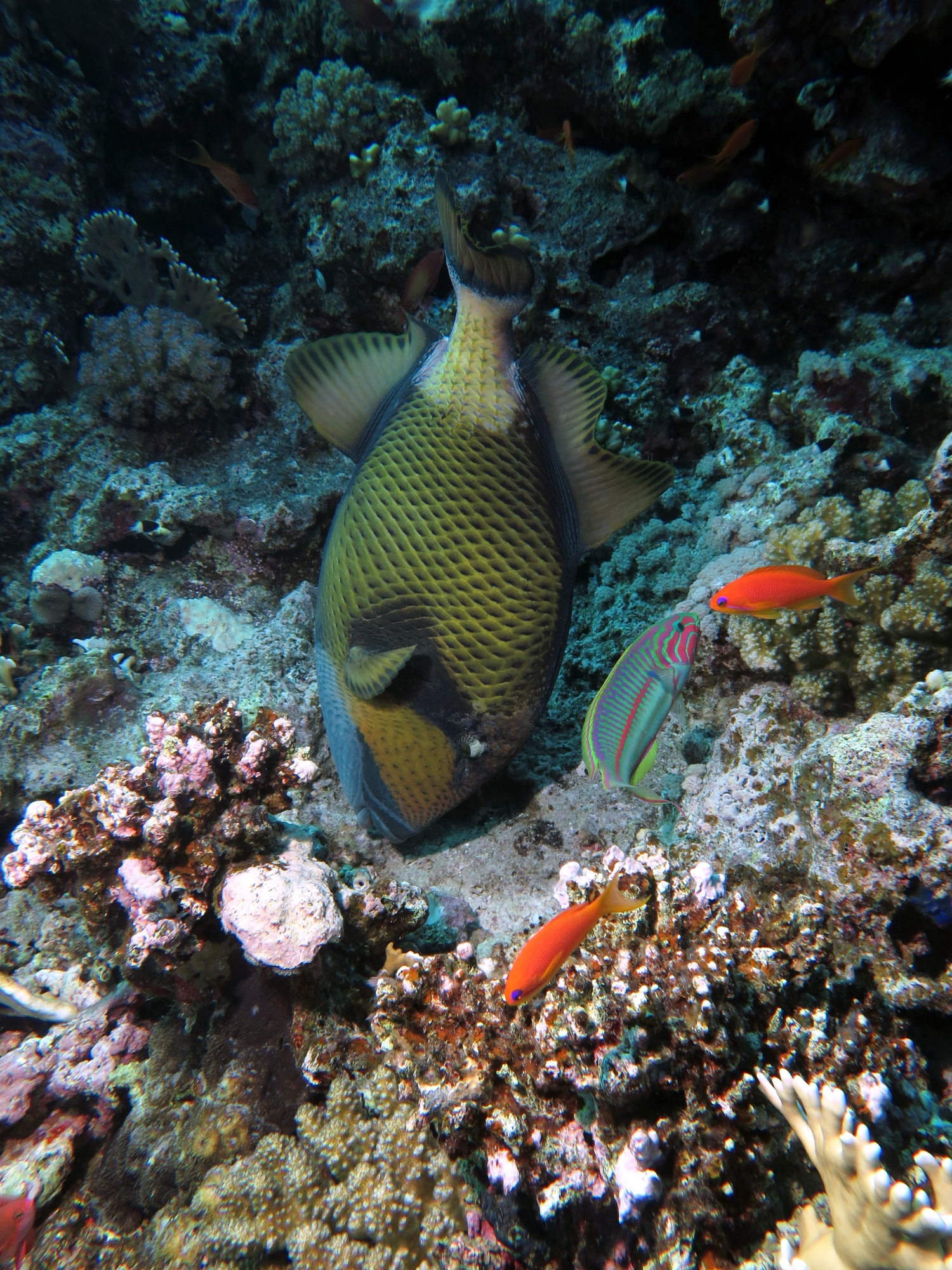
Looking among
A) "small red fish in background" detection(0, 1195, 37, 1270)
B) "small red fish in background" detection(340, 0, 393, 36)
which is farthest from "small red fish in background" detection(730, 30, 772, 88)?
"small red fish in background" detection(0, 1195, 37, 1270)

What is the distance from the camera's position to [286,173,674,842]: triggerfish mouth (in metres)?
2.08

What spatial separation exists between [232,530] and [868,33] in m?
4.36

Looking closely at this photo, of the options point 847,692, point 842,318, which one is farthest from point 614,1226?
point 842,318

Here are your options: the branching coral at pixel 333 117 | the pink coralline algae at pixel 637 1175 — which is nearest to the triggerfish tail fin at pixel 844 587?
the pink coralline algae at pixel 637 1175

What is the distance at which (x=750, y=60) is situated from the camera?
10.4 ft

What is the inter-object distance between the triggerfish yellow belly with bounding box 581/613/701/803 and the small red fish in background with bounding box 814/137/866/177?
3395mm

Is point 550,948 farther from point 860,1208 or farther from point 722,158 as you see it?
point 722,158

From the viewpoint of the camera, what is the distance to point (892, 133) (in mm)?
3312

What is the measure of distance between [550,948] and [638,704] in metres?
0.72

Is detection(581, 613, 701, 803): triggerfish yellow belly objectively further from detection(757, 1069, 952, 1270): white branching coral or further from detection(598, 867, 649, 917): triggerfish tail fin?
detection(757, 1069, 952, 1270): white branching coral

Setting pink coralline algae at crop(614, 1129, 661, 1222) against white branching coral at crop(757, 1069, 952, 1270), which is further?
pink coralline algae at crop(614, 1129, 661, 1222)

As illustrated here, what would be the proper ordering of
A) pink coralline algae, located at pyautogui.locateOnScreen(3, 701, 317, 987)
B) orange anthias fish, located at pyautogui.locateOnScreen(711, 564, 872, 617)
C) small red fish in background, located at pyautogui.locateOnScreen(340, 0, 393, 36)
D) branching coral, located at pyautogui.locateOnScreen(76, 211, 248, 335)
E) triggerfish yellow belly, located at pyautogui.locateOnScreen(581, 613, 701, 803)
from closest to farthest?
triggerfish yellow belly, located at pyautogui.locateOnScreen(581, 613, 701, 803) → orange anthias fish, located at pyautogui.locateOnScreen(711, 564, 872, 617) → pink coralline algae, located at pyautogui.locateOnScreen(3, 701, 317, 987) → small red fish in background, located at pyautogui.locateOnScreen(340, 0, 393, 36) → branching coral, located at pyautogui.locateOnScreen(76, 211, 248, 335)

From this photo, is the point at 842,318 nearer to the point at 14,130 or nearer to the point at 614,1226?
the point at 614,1226

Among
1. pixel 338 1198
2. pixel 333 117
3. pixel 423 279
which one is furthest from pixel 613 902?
pixel 333 117
